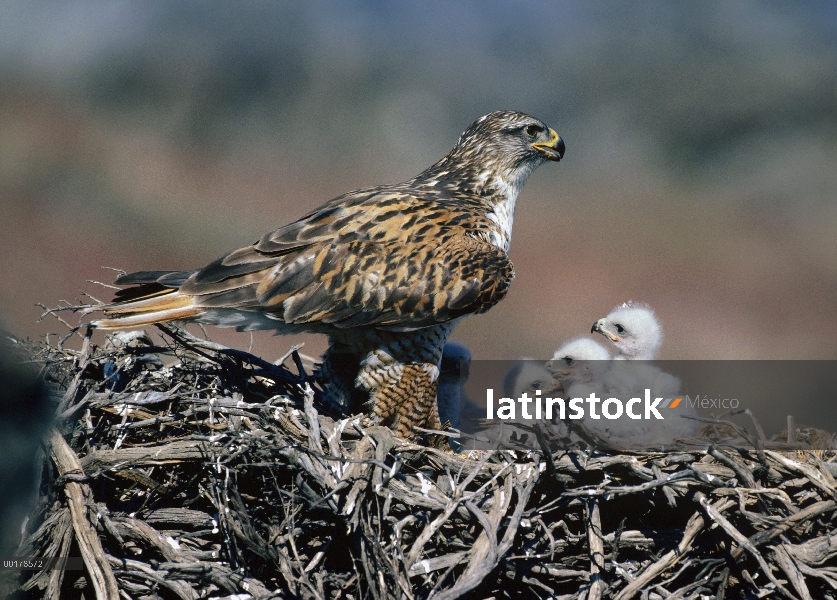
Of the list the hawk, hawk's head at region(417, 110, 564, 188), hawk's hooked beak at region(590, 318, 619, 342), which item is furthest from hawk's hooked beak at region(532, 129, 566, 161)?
hawk's hooked beak at region(590, 318, 619, 342)

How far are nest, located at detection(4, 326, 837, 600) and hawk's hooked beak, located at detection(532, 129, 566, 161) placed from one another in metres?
1.93

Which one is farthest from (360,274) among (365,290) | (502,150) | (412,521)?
(502,150)

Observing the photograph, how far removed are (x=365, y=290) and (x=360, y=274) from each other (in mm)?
74

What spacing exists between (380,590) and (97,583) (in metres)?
0.87

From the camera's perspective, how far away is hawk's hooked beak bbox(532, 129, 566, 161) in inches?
168

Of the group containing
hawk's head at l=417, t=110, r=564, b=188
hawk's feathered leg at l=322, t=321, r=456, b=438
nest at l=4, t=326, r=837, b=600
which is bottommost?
nest at l=4, t=326, r=837, b=600

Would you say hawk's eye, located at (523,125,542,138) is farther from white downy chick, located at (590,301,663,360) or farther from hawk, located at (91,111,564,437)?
white downy chick, located at (590,301,663,360)

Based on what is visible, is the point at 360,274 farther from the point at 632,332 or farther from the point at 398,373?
the point at 632,332

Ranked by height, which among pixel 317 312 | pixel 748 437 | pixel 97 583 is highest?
pixel 317 312

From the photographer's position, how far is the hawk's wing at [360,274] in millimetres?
3309

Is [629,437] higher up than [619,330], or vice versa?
[619,330]

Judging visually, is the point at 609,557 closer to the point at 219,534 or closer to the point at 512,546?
the point at 512,546

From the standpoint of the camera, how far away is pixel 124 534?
2.73 meters

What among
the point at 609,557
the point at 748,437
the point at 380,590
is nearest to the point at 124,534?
the point at 380,590
